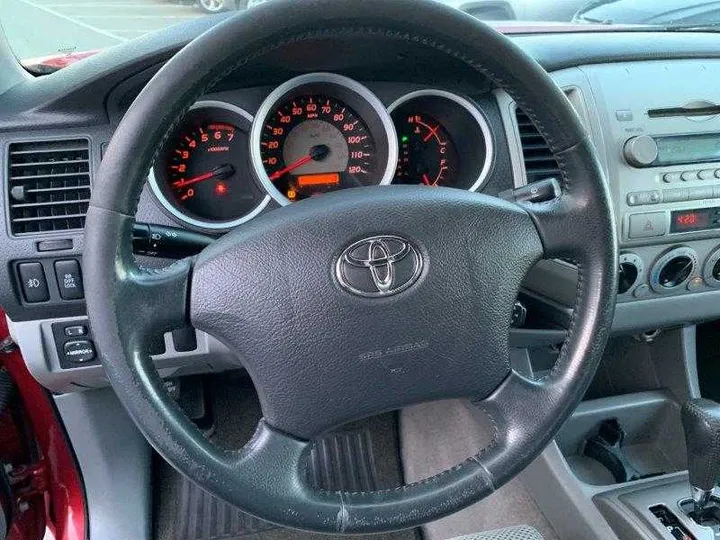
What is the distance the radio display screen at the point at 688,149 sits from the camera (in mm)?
1506

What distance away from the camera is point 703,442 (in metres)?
1.32

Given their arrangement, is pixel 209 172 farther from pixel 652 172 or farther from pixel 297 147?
pixel 652 172

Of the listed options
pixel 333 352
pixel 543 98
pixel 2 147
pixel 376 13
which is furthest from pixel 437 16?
pixel 2 147

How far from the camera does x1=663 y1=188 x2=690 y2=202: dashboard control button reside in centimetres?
150

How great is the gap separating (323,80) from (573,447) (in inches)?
41.3

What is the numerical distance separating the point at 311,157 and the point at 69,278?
0.49 m

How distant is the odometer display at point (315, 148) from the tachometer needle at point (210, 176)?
0.23 feet

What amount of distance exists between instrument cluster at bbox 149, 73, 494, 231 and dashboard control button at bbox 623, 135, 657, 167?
11.2 inches

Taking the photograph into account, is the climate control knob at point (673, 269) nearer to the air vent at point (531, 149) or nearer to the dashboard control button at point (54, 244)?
the air vent at point (531, 149)

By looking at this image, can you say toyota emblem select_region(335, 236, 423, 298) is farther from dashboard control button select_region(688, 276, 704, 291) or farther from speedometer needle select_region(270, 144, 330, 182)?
dashboard control button select_region(688, 276, 704, 291)

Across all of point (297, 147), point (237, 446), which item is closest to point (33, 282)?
point (297, 147)

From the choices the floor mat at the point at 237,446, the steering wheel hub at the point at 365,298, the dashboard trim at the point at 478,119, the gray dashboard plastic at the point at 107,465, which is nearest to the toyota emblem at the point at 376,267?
the steering wheel hub at the point at 365,298

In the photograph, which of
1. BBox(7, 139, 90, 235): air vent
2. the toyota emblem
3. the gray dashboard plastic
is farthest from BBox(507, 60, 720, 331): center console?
the gray dashboard plastic

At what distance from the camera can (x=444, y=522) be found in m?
1.78
